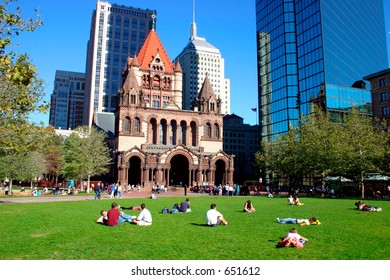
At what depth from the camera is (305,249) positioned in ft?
34.7

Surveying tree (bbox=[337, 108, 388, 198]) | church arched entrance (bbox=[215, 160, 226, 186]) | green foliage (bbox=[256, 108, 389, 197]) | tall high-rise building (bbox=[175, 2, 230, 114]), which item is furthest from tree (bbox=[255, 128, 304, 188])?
tall high-rise building (bbox=[175, 2, 230, 114])

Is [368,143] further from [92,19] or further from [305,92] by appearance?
[92,19]

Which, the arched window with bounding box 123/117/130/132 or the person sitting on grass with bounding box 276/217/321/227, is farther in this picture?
the arched window with bounding box 123/117/130/132

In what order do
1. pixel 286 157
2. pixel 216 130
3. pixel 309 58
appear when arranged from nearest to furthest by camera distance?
pixel 286 157
pixel 216 130
pixel 309 58

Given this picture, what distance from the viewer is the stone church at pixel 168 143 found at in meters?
64.3

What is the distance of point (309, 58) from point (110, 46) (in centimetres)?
9279

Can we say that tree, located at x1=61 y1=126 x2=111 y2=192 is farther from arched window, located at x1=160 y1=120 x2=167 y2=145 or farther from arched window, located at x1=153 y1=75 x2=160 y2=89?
arched window, located at x1=153 y1=75 x2=160 y2=89

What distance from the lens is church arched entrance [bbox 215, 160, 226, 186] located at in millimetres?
71125

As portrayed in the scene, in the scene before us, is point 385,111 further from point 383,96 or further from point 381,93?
point 381,93

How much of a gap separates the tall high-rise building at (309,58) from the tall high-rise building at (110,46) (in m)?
67.3

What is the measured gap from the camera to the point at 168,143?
7169 cm

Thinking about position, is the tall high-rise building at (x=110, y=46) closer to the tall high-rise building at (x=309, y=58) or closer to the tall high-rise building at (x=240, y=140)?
the tall high-rise building at (x=240, y=140)

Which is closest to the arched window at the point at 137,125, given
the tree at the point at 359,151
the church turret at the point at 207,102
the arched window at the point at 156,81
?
the church turret at the point at 207,102

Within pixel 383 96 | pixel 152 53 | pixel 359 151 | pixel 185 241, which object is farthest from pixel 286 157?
pixel 152 53
